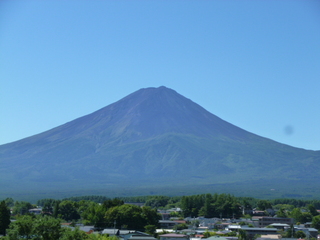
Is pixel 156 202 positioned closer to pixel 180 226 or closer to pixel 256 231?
pixel 180 226

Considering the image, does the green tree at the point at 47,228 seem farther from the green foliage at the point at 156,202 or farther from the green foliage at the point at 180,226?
the green foliage at the point at 156,202

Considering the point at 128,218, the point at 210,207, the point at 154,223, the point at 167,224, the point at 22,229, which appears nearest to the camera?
the point at 22,229

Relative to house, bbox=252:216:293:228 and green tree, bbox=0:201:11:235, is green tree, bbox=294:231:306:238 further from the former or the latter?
green tree, bbox=0:201:11:235

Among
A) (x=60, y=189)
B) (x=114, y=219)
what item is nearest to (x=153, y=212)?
(x=114, y=219)

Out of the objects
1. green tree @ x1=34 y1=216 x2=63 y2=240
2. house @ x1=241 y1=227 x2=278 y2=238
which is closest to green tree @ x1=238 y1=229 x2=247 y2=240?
house @ x1=241 y1=227 x2=278 y2=238

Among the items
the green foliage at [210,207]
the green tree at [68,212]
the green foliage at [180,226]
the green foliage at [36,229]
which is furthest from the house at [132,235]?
the green foliage at [210,207]

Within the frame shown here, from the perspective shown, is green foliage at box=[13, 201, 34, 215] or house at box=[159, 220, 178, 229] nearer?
house at box=[159, 220, 178, 229]

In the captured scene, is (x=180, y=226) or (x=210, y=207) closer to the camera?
(x=180, y=226)

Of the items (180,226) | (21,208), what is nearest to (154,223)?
(180,226)

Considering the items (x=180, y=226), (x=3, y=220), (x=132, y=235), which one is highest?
(x=3, y=220)

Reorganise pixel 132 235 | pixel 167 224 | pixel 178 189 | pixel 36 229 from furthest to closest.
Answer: pixel 178 189 < pixel 167 224 < pixel 132 235 < pixel 36 229

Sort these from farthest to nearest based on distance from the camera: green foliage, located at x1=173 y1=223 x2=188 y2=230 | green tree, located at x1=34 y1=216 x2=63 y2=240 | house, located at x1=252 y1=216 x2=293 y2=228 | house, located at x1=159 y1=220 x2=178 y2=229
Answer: house, located at x1=252 y1=216 x2=293 y2=228 → house, located at x1=159 y1=220 x2=178 y2=229 → green foliage, located at x1=173 y1=223 x2=188 y2=230 → green tree, located at x1=34 y1=216 x2=63 y2=240
